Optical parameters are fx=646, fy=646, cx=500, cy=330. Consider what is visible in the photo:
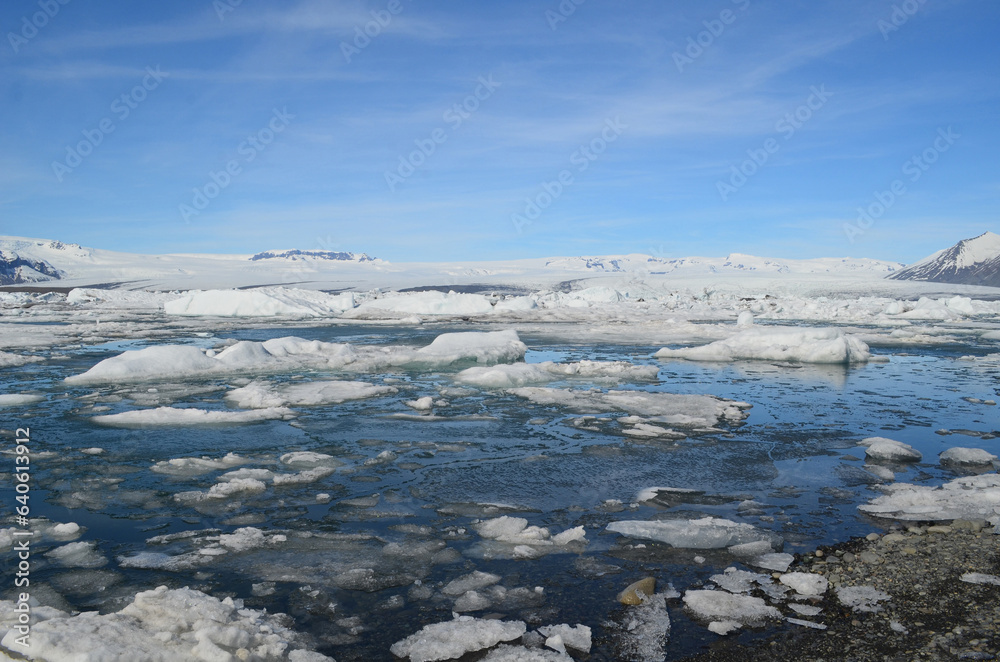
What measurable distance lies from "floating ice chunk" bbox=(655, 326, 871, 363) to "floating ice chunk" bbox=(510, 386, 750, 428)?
473 cm

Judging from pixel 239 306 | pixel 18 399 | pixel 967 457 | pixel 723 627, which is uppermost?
pixel 239 306

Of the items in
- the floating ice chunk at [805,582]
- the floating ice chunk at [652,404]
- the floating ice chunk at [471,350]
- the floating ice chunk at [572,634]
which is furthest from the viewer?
the floating ice chunk at [471,350]

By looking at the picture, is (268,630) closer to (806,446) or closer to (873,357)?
(806,446)

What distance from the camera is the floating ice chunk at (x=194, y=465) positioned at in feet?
16.8

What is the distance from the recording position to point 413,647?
2.70 metres

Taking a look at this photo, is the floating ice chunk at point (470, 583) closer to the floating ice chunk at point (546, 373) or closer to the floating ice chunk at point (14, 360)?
the floating ice chunk at point (546, 373)

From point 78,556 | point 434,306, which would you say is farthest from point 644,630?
point 434,306

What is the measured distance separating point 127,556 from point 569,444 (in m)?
3.75

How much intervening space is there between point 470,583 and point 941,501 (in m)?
3.30

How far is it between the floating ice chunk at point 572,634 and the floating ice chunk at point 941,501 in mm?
2526

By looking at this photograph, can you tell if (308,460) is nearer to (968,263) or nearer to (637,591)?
(637,591)

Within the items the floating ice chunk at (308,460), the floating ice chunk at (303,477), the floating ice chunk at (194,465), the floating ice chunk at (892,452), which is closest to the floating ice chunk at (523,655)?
the floating ice chunk at (303,477)

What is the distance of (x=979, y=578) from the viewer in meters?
3.24

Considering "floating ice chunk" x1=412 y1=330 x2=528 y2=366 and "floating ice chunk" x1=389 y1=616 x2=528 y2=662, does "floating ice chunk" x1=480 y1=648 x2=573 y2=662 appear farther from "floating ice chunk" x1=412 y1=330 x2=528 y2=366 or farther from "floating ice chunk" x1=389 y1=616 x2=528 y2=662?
"floating ice chunk" x1=412 y1=330 x2=528 y2=366
